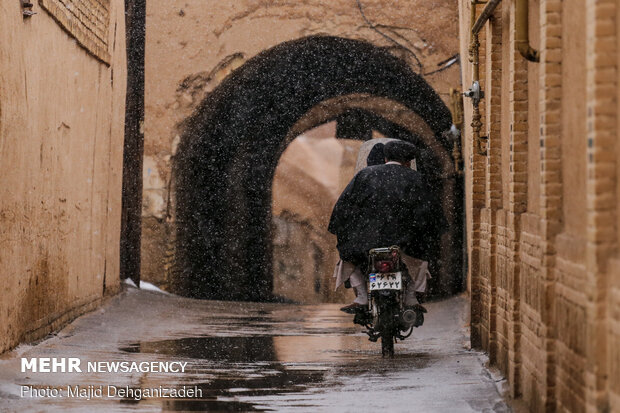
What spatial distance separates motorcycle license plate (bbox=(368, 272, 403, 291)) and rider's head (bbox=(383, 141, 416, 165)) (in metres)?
0.97

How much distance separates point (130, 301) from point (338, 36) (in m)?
4.13

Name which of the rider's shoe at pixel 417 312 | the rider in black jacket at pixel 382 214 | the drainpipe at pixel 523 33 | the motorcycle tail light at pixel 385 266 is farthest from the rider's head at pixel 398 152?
the drainpipe at pixel 523 33

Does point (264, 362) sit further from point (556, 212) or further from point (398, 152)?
point (556, 212)

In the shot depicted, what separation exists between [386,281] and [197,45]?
6464 mm

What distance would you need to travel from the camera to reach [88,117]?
8602mm

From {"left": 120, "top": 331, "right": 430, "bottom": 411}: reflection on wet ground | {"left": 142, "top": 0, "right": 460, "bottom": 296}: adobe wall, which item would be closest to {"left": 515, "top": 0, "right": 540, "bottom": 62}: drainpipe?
{"left": 120, "top": 331, "right": 430, "bottom": 411}: reflection on wet ground

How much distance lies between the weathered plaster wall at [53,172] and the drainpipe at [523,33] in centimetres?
297

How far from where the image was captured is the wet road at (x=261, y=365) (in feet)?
15.5

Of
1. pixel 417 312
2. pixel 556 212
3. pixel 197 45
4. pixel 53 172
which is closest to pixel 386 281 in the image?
pixel 417 312

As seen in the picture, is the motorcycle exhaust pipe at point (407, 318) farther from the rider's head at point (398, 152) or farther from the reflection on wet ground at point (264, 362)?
the rider's head at point (398, 152)

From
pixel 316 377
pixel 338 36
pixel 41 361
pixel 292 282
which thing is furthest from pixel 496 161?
pixel 292 282

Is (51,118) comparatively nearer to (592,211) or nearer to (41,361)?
(41,361)

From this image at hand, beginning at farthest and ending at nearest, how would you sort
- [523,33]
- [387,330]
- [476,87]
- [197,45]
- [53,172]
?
[197,45]
[53,172]
[476,87]
[387,330]
[523,33]

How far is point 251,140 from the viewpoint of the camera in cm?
1647
